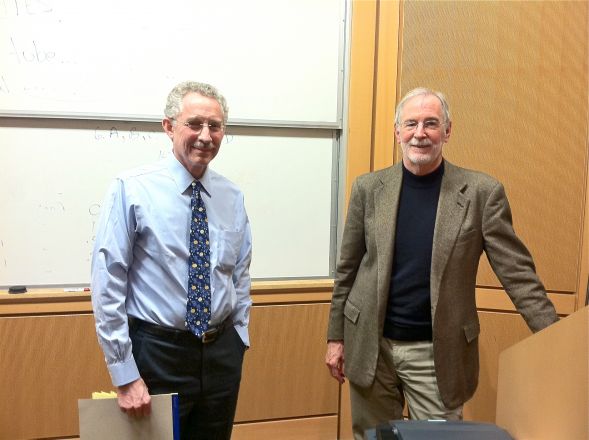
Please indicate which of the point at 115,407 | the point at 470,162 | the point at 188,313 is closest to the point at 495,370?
the point at 470,162

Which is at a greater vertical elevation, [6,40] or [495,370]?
[6,40]

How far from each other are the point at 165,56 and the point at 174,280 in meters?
1.24

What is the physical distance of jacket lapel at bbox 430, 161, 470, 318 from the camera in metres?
1.68

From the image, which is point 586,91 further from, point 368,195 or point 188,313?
point 188,313

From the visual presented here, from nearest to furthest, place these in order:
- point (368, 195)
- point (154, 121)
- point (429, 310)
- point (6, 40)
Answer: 1. point (429, 310)
2. point (368, 195)
3. point (6, 40)
4. point (154, 121)

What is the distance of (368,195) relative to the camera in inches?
72.7

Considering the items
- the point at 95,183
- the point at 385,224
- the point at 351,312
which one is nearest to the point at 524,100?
the point at 385,224

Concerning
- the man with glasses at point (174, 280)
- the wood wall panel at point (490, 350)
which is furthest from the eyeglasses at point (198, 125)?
the wood wall panel at point (490, 350)

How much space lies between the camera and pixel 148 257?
159 centimetres

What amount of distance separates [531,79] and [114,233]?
1846 mm

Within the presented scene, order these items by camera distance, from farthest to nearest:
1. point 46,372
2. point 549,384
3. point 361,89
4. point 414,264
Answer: point 361,89 → point 46,372 → point 414,264 → point 549,384

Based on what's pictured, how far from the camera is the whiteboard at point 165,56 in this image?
2289 mm

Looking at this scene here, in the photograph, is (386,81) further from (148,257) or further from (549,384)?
(549,384)

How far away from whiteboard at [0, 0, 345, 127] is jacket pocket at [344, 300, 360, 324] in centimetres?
107
